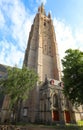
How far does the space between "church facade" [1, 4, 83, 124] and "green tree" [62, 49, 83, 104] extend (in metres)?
10.9

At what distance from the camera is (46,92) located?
1484 inches

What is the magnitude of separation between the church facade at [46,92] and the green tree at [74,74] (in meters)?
10.9

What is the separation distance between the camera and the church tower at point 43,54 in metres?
49.3

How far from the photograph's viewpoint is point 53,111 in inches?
1348

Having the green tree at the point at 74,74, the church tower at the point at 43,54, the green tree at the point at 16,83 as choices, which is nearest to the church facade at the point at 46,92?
the church tower at the point at 43,54

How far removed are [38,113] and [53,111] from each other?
230 inches

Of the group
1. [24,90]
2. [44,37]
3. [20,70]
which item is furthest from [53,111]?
[44,37]

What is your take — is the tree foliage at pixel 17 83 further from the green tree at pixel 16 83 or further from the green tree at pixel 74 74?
the green tree at pixel 74 74

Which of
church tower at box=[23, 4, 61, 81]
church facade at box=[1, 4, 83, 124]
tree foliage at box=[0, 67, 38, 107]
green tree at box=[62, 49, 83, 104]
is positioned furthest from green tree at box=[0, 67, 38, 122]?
church tower at box=[23, 4, 61, 81]

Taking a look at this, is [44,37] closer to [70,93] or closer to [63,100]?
[63,100]

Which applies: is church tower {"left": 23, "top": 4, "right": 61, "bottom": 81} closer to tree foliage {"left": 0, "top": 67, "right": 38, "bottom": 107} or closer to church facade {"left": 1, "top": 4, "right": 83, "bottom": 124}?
church facade {"left": 1, "top": 4, "right": 83, "bottom": 124}

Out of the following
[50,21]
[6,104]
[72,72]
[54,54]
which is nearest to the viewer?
[72,72]

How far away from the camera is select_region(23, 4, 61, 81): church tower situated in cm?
4929

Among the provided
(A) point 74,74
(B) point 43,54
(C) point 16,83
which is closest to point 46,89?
(C) point 16,83
